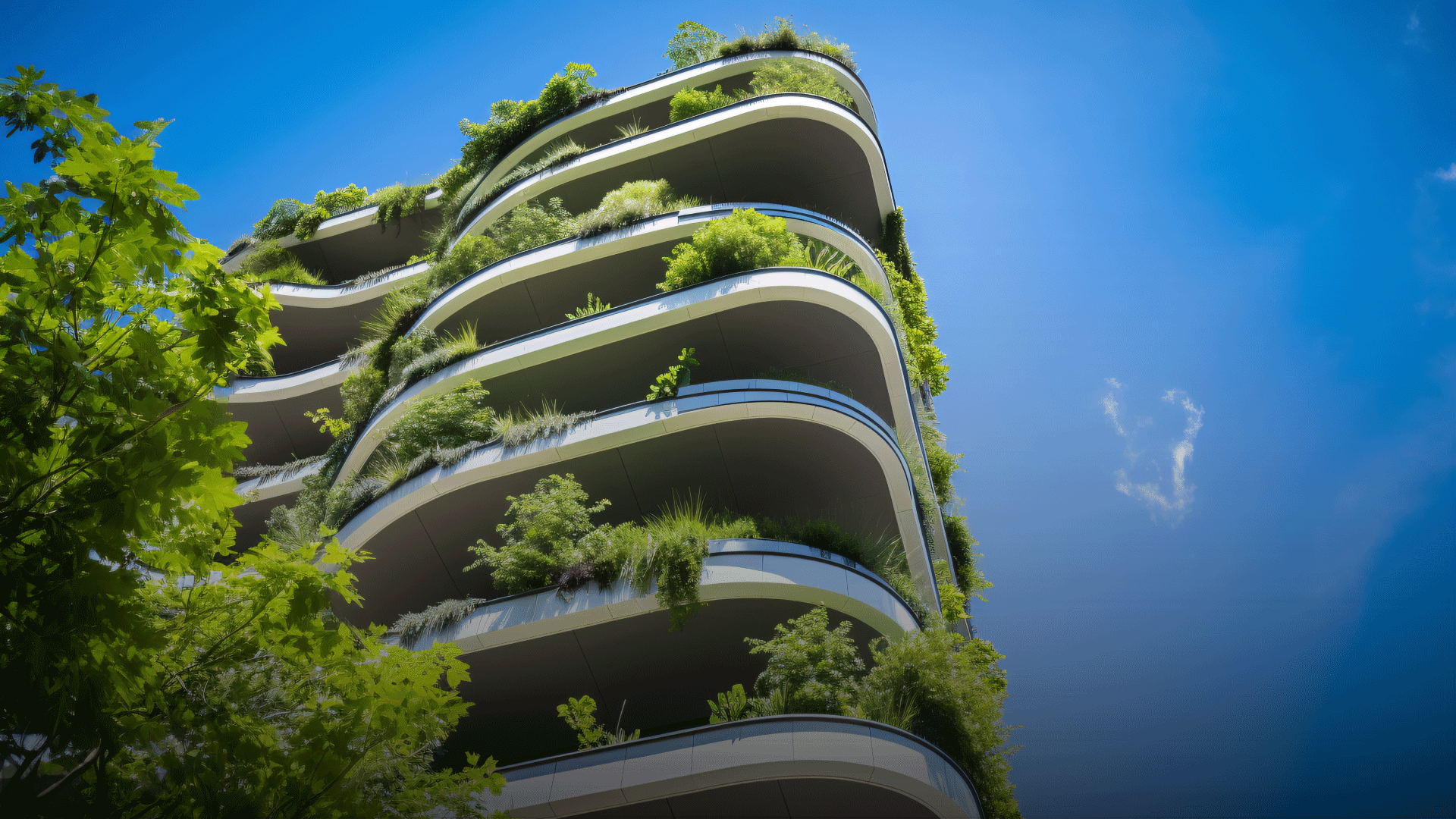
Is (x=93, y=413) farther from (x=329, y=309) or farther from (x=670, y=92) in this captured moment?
(x=329, y=309)

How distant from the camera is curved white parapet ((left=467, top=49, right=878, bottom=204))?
2077cm

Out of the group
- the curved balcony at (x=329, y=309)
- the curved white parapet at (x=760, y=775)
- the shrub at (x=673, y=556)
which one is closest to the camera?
the curved white parapet at (x=760, y=775)

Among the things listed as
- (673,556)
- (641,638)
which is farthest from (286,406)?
(673,556)

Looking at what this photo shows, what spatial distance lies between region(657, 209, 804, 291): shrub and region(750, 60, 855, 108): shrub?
20.5 feet

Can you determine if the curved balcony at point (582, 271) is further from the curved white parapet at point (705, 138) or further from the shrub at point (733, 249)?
the curved white parapet at point (705, 138)

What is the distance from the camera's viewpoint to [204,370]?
3.98 m

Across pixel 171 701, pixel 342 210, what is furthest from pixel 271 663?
pixel 342 210

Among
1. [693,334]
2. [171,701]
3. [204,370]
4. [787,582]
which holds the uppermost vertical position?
[693,334]

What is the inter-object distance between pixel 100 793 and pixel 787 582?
26.5 feet

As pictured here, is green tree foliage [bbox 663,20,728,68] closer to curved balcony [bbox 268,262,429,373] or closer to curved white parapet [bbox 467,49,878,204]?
curved white parapet [bbox 467,49,878,204]

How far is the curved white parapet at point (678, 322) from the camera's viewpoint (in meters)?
13.3

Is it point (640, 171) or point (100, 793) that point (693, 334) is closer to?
point (640, 171)

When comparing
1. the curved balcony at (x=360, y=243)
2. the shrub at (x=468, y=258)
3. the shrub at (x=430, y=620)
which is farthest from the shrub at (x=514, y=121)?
the shrub at (x=430, y=620)

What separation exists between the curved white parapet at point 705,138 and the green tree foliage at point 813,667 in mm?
13415
